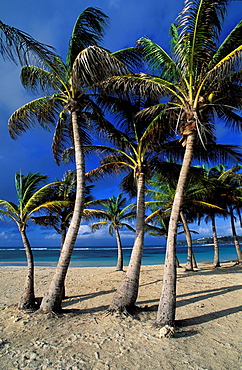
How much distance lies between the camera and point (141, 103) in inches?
382

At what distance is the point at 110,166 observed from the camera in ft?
33.1

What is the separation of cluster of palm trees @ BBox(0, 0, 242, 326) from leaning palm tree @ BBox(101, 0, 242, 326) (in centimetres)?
2

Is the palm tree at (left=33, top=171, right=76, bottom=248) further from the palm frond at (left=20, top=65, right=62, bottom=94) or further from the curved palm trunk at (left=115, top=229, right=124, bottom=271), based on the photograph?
the curved palm trunk at (left=115, top=229, right=124, bottom=271)

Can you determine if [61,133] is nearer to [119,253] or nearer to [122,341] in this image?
[122,341]

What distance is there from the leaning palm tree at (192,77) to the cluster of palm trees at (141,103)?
0.02 meters

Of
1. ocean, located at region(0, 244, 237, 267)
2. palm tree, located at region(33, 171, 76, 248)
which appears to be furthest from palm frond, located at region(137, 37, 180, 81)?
ocean, located at region(0, 244, 237, 267)

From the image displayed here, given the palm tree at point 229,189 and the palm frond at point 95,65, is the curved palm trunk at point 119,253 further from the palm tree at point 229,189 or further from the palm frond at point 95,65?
the palm frond at point 95,65

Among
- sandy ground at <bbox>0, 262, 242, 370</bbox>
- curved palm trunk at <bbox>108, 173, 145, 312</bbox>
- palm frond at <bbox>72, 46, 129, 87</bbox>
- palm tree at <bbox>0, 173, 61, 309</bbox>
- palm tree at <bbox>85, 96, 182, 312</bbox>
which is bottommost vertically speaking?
sandy ground at <bbox>0, 262, 242, 370</bbox>

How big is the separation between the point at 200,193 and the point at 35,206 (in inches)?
463

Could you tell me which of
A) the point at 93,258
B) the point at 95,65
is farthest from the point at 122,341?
the point at 93,258

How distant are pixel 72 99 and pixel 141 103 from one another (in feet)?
11.3

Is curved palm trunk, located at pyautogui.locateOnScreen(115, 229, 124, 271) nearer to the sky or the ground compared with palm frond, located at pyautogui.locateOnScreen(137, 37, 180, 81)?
nearer to the ground

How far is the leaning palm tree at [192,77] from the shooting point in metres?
5.75

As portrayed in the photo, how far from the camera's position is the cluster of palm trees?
611cm
